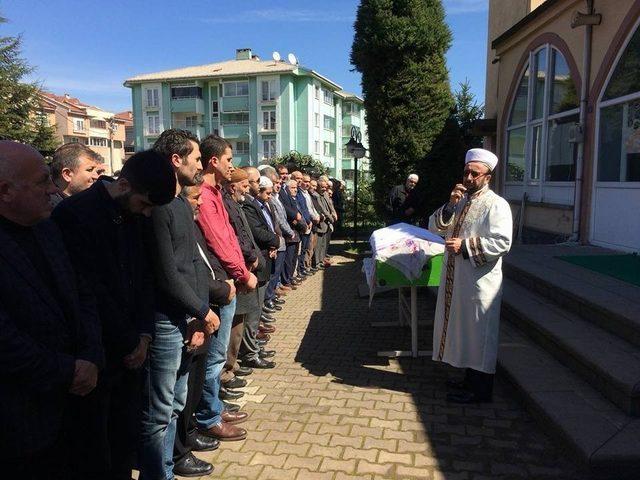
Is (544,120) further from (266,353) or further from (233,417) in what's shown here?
(233,417)

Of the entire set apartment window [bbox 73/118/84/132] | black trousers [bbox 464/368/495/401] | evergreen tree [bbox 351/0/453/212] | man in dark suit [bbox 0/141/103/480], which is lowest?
black trousers [bbox 464/368/495/401]

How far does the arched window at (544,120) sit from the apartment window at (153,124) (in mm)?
43668

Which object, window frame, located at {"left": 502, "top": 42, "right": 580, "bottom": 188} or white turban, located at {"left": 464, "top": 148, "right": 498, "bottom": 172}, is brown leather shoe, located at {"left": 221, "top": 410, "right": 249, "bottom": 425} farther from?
window frame, located at {"left": 502, "top": 42, "right": 580, "bottom": 188}

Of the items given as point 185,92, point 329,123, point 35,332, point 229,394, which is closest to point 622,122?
point 229,394

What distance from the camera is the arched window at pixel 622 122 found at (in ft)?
23.1

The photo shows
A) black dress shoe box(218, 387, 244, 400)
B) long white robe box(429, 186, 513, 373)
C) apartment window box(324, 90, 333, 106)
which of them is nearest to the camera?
long white robe box(429, 186, 513, 373)

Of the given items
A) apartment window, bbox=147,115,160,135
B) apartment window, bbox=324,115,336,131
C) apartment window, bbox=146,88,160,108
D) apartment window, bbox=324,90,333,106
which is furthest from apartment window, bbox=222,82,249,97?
apartment window, bbox=324,115,336,131

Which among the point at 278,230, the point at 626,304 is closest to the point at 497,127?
the point at 278,230

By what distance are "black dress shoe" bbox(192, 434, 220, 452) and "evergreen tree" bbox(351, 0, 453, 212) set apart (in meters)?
10.9

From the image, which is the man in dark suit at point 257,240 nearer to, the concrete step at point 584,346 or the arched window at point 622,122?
the concrete step at point 584,346

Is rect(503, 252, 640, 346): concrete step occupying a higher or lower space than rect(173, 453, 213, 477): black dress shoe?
higher

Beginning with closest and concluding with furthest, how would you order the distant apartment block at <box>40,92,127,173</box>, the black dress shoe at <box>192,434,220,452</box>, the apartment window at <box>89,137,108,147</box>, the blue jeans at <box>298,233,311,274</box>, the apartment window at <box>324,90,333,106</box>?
1. the black dress shoe at <box>192,434,220,452</box>
2. the blue jeans at <box>298,233,311,274</box>
3. the apartment window at <box>324,90,333,106</box>
4. the distant apartment block at <box>40,92,127,173</box>
5. the apartment window at <box>89,137,108,147</box>

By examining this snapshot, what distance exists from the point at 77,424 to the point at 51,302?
60 centimetres

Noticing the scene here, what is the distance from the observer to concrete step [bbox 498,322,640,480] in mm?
2943
